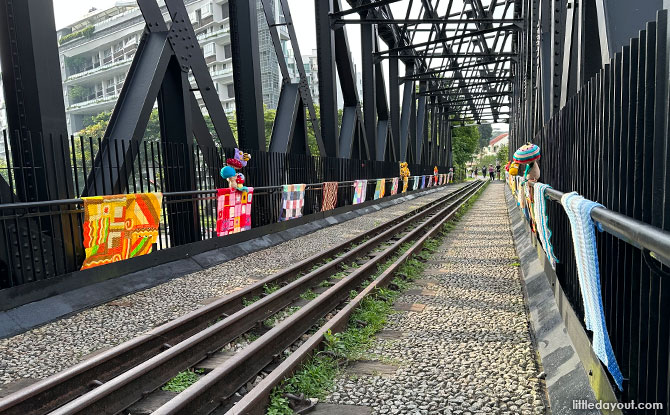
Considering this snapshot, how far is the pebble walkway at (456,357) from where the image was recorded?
10.3ft

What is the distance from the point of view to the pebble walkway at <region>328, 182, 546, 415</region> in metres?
3.13

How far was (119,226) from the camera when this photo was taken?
6445mm

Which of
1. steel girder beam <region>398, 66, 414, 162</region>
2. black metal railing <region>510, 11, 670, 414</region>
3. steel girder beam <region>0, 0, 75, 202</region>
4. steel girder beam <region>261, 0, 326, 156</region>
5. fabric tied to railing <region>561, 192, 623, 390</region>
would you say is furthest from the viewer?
steel girder beam <region>398, 66, 414, 162</region>

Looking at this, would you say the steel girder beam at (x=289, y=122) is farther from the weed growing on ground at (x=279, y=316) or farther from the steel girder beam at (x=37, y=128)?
the weed growing on ground at (x=279, y=316)

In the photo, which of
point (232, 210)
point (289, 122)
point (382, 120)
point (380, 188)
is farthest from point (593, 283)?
point (382, 120)

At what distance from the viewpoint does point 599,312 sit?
214cm

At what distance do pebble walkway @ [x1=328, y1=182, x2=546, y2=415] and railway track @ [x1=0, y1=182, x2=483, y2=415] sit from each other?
57 centimetres

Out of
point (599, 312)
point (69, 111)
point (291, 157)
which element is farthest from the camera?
point (69, 111)

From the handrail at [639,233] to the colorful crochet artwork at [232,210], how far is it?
7.87 meters

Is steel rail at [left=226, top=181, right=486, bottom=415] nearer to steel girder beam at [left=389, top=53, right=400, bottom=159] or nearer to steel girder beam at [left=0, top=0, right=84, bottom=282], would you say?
steel girder beam at [left=0, top=0, right=84, bottom=282]

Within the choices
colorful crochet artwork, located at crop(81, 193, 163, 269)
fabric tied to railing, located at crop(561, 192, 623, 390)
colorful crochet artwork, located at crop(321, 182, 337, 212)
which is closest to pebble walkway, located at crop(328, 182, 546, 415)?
fabric tied to railing, located at crop(561, 192, 623, 390)

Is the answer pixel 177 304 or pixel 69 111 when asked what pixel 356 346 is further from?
→ pixel 69 111

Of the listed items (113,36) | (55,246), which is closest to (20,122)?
(55,246)

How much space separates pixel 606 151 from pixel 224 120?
913 centimetres
